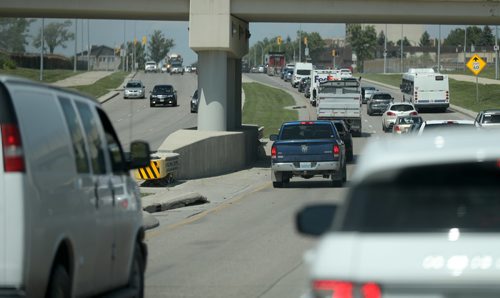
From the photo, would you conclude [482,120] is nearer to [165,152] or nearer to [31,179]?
[165,152]

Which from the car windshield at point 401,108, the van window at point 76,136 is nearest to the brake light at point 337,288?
the van window at point 76,136

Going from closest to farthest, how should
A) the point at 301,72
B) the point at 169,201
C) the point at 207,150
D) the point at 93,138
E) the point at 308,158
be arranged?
the point at 93,138
the point at 169,201
the point at 308,158
the point at 207,150
the point at 301,72

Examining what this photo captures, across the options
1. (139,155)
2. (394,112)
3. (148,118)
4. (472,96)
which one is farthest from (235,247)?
(472,96)

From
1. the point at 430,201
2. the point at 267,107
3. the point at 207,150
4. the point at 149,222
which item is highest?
the point at 430,201

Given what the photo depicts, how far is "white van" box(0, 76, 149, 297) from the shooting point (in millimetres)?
7973

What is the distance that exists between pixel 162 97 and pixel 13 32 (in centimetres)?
1886

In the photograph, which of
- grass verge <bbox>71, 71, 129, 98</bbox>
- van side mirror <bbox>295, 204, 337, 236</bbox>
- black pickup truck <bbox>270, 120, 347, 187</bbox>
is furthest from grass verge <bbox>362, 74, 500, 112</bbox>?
van side mirror <bbox>295, 204, 337, 236</bbox>

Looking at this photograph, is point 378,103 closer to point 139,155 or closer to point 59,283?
point 139,155

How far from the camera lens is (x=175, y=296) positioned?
506 inches

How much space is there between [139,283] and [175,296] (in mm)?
1635

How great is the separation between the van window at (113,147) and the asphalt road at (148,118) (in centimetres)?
4095

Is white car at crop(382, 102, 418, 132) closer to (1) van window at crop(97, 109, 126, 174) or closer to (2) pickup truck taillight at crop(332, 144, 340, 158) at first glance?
(2) pickup truck taillight at crop(332, 144, 340, 158)

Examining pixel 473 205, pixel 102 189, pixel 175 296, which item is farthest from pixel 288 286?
pixel 473 205

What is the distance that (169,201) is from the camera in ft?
86.8
